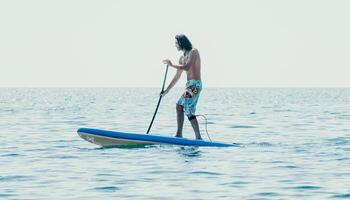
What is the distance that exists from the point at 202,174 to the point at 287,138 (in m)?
8.27

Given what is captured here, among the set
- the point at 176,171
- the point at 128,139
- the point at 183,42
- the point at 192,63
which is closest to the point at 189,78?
the point at 192,63

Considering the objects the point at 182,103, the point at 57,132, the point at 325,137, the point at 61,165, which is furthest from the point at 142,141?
the point at 57,132

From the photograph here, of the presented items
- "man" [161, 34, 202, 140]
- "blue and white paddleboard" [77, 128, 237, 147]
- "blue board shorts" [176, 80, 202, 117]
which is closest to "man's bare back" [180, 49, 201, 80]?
"man" [161, 34, 202, 140]

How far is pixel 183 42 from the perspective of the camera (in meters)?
15.0

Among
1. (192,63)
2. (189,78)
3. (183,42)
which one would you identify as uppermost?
(183,42)

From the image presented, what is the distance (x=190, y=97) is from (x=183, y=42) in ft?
3.46

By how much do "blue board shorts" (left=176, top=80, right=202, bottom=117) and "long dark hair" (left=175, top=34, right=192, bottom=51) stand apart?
2.26ft

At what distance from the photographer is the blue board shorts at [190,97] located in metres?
15.3

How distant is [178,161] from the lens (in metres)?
13.8

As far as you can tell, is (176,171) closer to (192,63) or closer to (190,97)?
(190,97)

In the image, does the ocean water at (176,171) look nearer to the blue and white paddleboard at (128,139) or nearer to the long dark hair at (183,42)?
the blue and white paddleboard at (128,139)

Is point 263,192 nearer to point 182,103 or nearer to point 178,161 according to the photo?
point 178,161

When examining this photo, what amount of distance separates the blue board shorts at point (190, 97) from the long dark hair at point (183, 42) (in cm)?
69

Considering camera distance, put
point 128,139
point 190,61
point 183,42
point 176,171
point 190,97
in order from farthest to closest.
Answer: point 128,139 → point 190,97 → point 190,61 → point 183,42 → point 176,171
